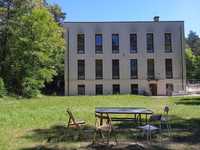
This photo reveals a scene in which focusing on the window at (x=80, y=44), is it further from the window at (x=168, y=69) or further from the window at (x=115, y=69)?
the window at (x=168, y=69)

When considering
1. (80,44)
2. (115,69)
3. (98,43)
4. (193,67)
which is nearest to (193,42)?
(193,67)

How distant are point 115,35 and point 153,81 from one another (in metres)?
7.90

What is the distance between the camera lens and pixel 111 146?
9156 mm

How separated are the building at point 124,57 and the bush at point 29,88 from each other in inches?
419

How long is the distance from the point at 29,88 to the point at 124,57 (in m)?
15.9

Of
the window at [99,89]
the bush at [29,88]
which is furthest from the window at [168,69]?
the bush at [29,88]

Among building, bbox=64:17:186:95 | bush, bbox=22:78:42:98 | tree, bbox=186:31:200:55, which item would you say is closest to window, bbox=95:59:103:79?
building, bbox=64:17:186:95

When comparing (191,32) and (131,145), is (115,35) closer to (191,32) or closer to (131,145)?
(131,145)

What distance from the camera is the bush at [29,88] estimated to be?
35.9 meters

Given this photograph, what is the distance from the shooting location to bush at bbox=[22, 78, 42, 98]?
35875 millimetres

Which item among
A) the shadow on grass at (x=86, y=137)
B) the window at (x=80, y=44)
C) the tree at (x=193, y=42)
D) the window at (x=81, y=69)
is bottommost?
the shadow on grass at (x=86, y=137)

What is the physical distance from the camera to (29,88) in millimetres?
36031

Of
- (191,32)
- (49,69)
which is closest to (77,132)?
(49,69)

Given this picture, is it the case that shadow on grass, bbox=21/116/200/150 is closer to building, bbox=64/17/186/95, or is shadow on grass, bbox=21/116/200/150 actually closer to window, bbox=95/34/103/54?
building, bbox=64/17/186/95
